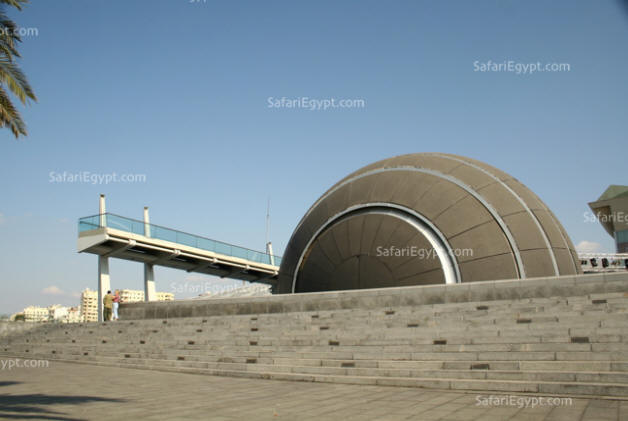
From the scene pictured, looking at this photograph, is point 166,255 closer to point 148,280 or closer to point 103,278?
point 148,280

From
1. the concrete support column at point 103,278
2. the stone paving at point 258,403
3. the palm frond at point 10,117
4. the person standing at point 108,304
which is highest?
the palm frond at point 10,117

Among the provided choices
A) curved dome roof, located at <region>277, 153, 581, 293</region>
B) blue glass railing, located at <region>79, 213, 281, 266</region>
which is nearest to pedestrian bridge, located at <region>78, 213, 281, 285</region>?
blue glass railing, located at <region>79, 213, 281, 266</region>

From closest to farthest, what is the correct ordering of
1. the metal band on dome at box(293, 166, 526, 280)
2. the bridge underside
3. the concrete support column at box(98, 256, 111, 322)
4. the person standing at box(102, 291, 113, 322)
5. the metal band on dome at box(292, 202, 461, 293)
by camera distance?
the metal band on dome at box(293, 166, 526, 280) < the metal band on dome at box(292, 202, 461, 293) < the person standing at box(102, 291, 113, 322) < the bridge underside < the concrete support column at box(98, 256, 111, 322)

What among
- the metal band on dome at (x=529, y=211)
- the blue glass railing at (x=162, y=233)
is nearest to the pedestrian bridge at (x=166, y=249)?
the blue glass railing at (x=162, y=233)

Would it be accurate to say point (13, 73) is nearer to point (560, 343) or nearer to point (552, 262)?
point (560, 343)

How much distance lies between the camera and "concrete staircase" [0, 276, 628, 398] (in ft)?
28.0

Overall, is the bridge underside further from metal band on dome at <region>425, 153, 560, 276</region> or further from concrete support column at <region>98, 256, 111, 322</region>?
metal band on dome at <region>425, 153, 560, 276</region>

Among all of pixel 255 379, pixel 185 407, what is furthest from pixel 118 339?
pixel 185 407

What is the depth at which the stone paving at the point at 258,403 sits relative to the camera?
6677 millimetres

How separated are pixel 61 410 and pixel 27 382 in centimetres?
454

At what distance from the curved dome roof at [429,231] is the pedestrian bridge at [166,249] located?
526 inches

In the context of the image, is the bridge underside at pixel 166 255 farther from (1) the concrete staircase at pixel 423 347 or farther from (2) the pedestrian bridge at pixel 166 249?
(1) the concrete staircase at pixel 423 347

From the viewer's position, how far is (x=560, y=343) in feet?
30.3

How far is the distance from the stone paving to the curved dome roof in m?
6.00
